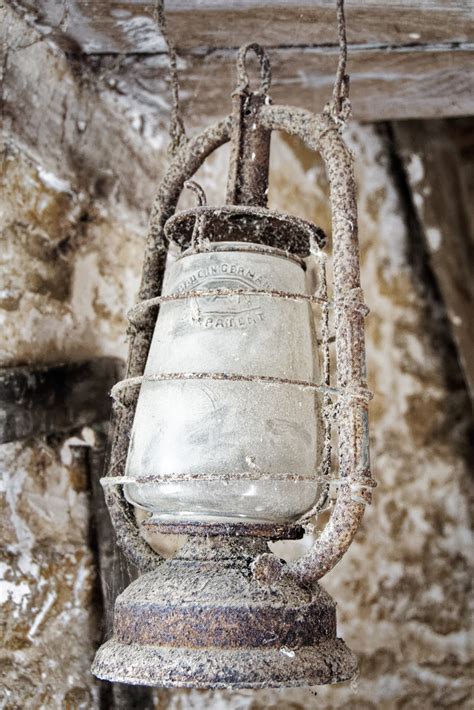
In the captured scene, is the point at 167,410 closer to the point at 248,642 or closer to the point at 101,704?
the point at 248,642

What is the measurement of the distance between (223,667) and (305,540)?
65 cm

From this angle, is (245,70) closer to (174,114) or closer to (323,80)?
(174,114)

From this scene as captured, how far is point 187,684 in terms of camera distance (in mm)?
687

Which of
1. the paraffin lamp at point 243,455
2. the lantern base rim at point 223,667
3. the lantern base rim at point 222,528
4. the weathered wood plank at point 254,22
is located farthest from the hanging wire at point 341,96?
the lantern base rim at point 223,667

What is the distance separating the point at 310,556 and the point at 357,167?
3.13ft

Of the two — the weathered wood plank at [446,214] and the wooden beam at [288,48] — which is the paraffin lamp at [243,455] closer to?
the wooden beam at [288,48]

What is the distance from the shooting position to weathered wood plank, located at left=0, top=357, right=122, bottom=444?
3.20ft

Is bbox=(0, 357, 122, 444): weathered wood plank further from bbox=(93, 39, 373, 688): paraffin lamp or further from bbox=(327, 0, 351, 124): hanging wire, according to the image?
bbox=(327, 0, 351, 124): hanging wire

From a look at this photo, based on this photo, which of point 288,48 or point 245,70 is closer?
point 245,70

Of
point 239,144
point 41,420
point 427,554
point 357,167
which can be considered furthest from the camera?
point 357,167

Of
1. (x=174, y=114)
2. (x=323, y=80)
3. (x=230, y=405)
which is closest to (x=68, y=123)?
(x=174, y=114)

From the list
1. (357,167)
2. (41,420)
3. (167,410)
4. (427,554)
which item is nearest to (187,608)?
(167,410)

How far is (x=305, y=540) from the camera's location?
1.33 meters

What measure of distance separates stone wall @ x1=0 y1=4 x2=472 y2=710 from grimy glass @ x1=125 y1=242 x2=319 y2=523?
212 mm
